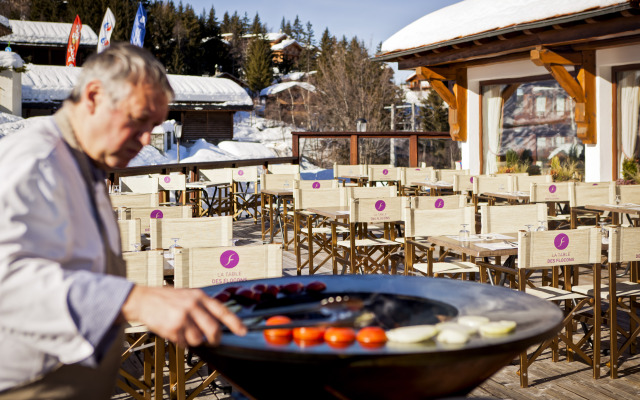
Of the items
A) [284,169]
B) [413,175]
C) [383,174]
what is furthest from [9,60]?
[413,175]

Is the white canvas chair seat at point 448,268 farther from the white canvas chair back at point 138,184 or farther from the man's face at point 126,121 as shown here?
the white canvas chair back at point 138,184

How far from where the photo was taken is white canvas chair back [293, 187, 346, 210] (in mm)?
7125

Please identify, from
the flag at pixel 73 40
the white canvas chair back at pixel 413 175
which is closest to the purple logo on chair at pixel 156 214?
the white canvas chair back at pixel 413 175

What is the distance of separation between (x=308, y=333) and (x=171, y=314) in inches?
14.1

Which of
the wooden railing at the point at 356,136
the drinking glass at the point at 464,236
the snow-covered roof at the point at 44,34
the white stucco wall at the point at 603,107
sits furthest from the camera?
the snow-covered roof at the point at 44,34

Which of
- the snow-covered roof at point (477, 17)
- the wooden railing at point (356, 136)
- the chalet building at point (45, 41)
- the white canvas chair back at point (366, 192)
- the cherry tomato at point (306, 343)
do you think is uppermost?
the chalet building at point (45, 41)

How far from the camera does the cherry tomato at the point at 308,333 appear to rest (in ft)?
4.68

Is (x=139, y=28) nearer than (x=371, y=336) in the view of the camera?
No

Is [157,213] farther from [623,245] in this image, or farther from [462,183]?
[462,183]

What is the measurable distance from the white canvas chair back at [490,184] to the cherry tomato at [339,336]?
23.4 ft

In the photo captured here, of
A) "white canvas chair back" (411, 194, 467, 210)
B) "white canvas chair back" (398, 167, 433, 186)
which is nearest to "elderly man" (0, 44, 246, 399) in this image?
"white canvas chair back" (411, 194, 467, 210)

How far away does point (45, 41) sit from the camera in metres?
43.8

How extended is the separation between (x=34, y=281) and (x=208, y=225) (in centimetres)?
338

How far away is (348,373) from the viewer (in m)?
1.33
